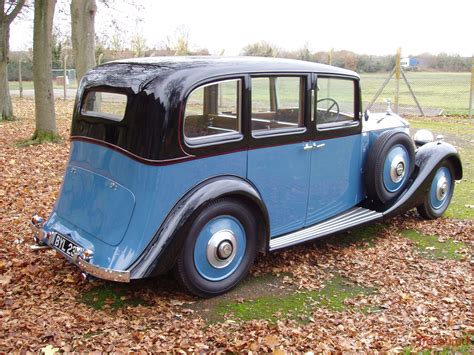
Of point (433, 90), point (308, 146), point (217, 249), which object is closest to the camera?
point (217, 249)

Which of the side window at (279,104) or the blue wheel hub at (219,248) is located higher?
the side window at (279,104)

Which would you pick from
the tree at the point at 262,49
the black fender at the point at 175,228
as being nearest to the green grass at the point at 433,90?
the tree at the point at 262,49

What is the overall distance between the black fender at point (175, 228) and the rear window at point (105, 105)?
0.85 m

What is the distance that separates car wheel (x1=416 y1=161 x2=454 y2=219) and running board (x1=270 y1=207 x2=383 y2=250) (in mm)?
942

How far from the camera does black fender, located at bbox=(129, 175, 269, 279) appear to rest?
3760 mm

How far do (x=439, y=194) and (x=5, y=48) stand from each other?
14.4 meters

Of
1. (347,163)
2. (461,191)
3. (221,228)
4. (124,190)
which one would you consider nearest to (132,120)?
(124,190)

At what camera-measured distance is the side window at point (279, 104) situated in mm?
4648

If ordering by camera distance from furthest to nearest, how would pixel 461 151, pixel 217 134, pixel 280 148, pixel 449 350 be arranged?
pixel 461 151
pixel 280 148
pixel 217 134
pixel 449 350

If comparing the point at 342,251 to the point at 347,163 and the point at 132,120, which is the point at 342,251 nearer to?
the point at 347,163

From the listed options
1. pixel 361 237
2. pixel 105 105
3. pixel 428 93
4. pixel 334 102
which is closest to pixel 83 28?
pixel 105 105

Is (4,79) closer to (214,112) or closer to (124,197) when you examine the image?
(214,112)

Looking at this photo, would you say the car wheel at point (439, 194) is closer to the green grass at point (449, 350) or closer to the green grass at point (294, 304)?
the green grass at point (294, 304)

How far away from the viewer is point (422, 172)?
592 cm
